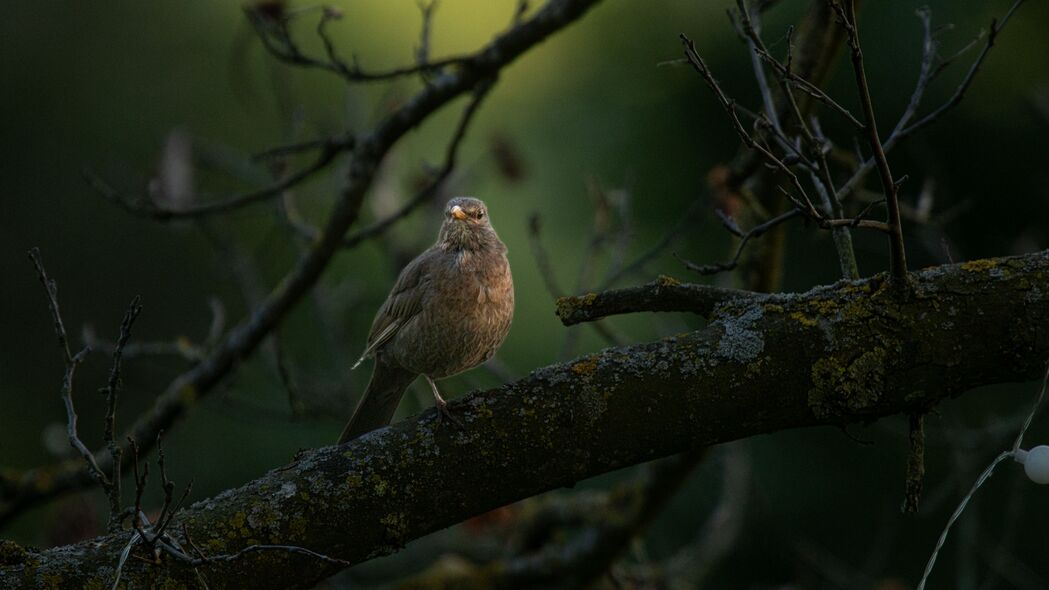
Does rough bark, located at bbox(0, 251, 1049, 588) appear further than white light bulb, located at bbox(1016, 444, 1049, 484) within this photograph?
Yes

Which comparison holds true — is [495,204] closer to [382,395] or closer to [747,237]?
[382,395]

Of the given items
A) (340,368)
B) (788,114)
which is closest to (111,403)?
(788,114)

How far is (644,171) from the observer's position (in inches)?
382

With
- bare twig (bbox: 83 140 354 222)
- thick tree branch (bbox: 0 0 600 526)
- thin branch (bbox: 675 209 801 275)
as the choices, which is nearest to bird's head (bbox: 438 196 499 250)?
thick tree branch (bbox: 0 0 600 526)

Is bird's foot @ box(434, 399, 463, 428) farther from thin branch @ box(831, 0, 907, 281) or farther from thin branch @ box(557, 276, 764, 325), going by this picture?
thin branch @ box(831, 0, 907, 281)

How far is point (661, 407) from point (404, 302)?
172 centimetres

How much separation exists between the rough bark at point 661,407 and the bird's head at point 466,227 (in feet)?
5.26

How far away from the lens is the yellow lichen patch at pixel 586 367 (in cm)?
273

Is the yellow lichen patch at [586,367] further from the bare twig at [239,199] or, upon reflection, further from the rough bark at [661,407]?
the bare twig at [239,199]

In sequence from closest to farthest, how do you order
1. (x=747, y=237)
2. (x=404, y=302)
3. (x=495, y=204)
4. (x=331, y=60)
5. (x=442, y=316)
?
(x=747, y=237), (x=442, y=316), (x=404, y=302), (x=331, y=60), (x=495, y=204)

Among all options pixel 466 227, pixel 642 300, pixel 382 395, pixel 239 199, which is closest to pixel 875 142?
pixel 642 300

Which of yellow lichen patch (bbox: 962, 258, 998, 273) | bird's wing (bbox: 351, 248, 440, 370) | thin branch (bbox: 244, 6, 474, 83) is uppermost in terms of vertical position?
thin branch (bbox: 244, 6, 474, 83)

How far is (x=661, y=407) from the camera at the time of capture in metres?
2.65

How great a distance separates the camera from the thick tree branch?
4.34 metres
